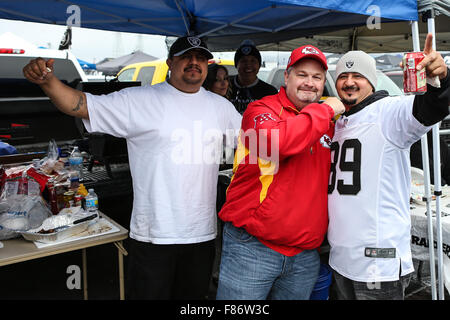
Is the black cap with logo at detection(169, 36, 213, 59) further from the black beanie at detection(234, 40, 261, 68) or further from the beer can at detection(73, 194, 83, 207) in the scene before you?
the black beanie at detection(234, 40, 261, 68)

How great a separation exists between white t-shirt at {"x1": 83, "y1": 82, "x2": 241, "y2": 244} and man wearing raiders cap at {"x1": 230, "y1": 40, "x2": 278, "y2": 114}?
77.7 inches

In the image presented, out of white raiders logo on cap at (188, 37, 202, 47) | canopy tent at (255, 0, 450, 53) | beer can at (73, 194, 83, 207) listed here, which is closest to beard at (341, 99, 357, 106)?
white raiders logo on cap at (188, 37, 202, 47)

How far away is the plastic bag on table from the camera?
2319 millimetres

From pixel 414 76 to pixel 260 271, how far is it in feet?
3.92

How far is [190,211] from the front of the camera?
2.21 metres

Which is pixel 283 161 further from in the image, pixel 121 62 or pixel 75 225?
pixel 121 62

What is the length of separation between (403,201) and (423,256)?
1358 millimetres

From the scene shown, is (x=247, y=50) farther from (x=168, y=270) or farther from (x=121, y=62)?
(x=121, y=62)

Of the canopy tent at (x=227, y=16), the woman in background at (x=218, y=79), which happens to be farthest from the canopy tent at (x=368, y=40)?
the woman in background at (x=218, y=79)

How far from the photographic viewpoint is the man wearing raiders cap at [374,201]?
183cm

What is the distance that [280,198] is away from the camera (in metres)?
1.81

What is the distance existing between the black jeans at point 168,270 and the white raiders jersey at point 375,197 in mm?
900

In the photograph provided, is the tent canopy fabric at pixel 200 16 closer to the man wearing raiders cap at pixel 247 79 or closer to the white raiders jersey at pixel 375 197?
the man wearing raiders cap at pixel 247 79

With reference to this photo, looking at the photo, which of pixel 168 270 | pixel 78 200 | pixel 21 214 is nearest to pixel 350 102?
pixel 168 270
